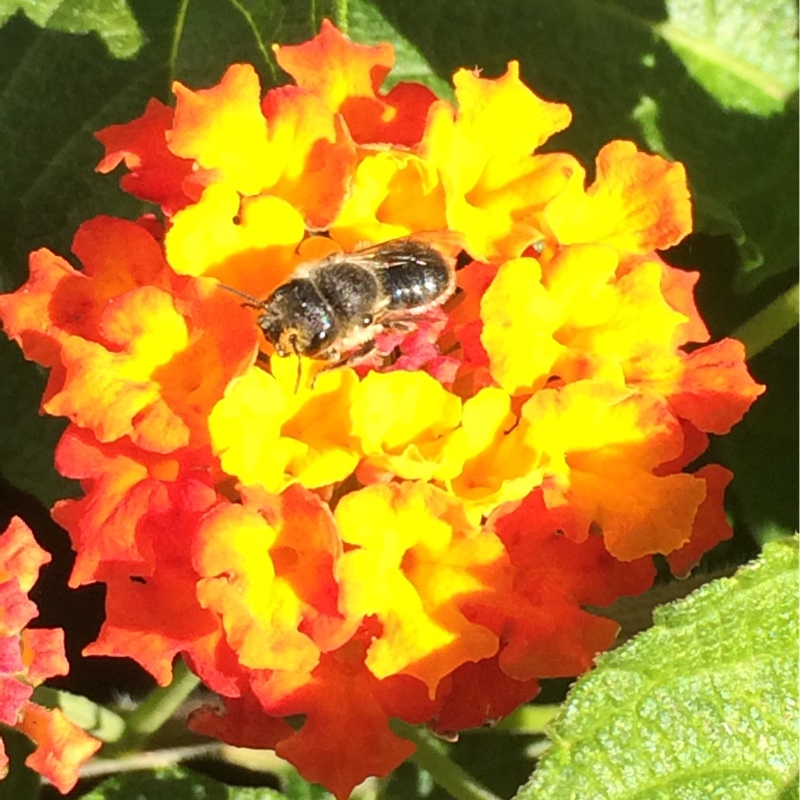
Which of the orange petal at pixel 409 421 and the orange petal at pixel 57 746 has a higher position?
the orange petal at pixel 409 421

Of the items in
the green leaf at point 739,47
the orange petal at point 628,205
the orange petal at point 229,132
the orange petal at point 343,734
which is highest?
the green leaf at point 739,47

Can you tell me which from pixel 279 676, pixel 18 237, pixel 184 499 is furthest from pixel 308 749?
pixel 18 237

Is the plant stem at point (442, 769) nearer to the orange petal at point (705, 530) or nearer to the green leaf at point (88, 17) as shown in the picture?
the orange petal at point (705, 530)

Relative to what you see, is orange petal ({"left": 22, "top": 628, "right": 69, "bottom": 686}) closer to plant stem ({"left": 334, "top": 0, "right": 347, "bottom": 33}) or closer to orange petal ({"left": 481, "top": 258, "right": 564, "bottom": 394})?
orange petal ({"left": 481, "top": 258, "right": 564, "bottom": 394})

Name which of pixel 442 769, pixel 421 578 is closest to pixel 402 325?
pixel 421 578

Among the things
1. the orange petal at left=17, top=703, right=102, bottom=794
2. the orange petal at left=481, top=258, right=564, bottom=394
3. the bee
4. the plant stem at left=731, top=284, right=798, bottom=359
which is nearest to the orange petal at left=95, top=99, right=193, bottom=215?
the bee

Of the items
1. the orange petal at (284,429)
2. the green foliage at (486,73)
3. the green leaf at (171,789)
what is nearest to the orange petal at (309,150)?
the orange petal at (284,429)
